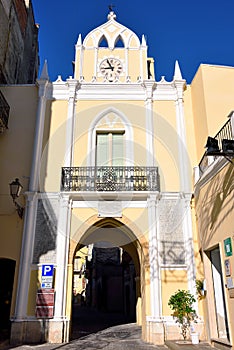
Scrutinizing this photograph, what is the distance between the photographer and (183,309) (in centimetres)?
835

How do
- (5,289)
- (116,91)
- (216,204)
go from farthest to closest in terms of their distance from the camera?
(5,289) → (116,91) → (216,204)

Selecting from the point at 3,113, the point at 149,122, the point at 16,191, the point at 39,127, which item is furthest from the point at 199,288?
the point at 3,113

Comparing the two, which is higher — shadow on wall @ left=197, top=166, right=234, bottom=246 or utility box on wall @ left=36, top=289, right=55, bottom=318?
shadow on wall @ left=197, top=166, right=234, bottom=246

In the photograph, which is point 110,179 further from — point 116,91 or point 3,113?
point 3,113

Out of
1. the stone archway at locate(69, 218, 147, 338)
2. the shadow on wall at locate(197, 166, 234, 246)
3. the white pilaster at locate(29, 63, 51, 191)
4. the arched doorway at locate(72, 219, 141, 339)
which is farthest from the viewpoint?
the arched doorway at locate(72, 219, 141, 339)

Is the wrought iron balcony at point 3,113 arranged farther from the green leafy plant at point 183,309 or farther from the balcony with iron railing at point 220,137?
the green leafy plant at point 183,309

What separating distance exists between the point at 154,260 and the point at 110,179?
276 cm

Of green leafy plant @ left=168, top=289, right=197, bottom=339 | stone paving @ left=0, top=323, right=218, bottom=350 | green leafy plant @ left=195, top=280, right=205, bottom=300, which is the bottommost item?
stone paving @ left=0, top=323, right=218, bottom=350

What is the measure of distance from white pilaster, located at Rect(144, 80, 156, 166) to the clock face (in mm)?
1575

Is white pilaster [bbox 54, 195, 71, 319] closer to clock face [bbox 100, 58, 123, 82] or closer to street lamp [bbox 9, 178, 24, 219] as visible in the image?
street lamp [bbox 9, 178, 24, 219]

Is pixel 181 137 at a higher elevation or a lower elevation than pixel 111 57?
lower

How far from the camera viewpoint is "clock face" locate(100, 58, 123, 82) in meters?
12.2

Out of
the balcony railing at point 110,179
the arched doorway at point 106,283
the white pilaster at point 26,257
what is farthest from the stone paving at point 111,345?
the balcony railing at point 110,179

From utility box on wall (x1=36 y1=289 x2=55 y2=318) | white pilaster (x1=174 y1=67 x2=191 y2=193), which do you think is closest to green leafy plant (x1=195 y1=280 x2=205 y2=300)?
white pilaster (x1=174 y1=67 x2=191 y2=193)
